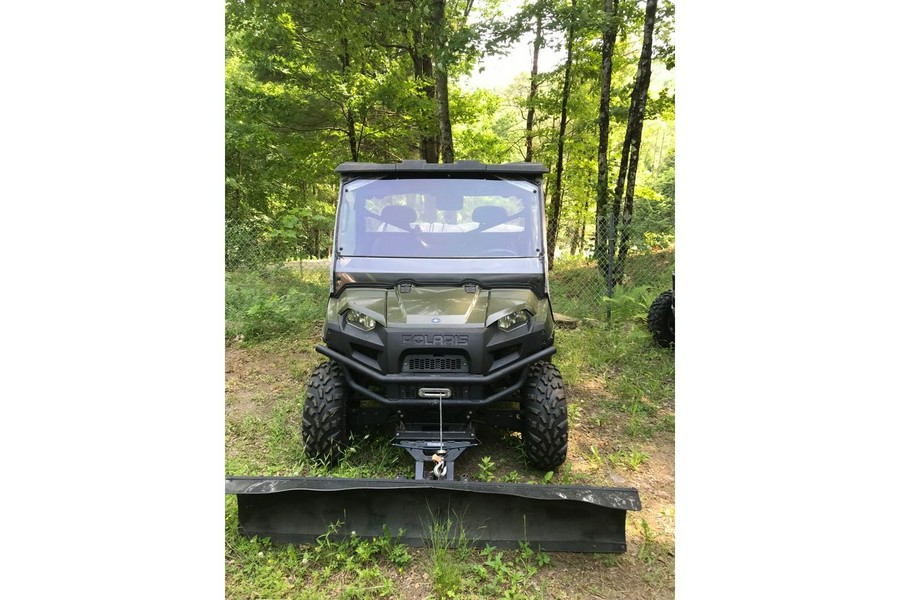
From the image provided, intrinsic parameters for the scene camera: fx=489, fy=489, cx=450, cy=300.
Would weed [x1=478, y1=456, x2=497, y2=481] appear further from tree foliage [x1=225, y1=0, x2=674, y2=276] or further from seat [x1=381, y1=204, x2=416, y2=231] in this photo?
tree foliage [x1=225, y1=0, x2=674, y2=276]

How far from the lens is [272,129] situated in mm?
9820

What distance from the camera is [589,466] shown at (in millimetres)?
3461

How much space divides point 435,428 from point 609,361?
3.19 meters

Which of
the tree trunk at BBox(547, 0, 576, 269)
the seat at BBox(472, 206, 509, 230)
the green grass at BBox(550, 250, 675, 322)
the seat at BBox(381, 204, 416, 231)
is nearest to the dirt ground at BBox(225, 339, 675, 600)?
the seat at BBox(472, 206, 509, 230)

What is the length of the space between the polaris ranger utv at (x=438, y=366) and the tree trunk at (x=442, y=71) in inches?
198

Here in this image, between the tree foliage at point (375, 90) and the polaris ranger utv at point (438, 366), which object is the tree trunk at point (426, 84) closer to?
the tree foliage at point (375, 90)

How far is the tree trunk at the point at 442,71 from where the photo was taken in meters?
7.80

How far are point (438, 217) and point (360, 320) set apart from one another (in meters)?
1.11

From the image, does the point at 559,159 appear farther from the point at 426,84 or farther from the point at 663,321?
the point at 663,321

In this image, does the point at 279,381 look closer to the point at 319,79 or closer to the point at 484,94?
the point at 319,79

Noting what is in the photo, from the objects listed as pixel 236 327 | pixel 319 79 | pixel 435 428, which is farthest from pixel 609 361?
pixel 319 79

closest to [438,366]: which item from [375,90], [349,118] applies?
[375,90]

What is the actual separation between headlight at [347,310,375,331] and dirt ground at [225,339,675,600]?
1.18 meters

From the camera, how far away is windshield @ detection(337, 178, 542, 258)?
360 centimetres
